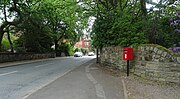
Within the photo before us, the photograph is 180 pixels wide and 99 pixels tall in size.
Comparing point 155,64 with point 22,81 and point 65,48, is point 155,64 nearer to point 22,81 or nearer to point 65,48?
point 22,81

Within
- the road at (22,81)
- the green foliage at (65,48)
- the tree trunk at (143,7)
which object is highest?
the tree trunk at (143,7)

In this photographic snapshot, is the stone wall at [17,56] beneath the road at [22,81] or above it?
above

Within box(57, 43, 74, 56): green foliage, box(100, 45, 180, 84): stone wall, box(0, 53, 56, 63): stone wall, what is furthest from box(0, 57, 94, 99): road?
box(57, 43, 74, 56): green foliage

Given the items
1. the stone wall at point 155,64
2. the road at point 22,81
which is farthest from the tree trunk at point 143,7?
the road at point 22,81

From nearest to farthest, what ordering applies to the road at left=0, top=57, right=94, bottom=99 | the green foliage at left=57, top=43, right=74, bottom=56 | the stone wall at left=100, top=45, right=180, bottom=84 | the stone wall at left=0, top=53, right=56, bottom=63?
the road at left=0, top=57, right=94, bottom=99 < the stone wall at left=100, top=45, right=180, bottom=84 < the stone wall at left=0, top=53, right=56, bottom=63 < the green foliage at left=57, top=43, right=74, bottom=56

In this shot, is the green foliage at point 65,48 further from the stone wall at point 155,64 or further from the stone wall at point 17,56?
the stone wall at point 155,64

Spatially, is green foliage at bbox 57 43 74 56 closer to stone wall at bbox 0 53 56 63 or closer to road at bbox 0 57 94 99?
stone wall at bbox 0 53 56 63

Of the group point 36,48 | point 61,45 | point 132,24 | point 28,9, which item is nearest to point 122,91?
point 132,24

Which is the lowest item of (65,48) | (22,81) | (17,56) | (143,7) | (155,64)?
(22,81)

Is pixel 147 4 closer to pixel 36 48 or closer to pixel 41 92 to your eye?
pixel 41 92

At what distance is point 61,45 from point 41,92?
53904mm

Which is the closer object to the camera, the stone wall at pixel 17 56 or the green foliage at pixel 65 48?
the stone wall at pixel 17 56

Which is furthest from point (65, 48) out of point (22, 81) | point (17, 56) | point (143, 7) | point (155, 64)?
point (155, 64)

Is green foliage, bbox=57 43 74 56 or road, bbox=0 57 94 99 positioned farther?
green foliage, bbox=57 43 74 56
